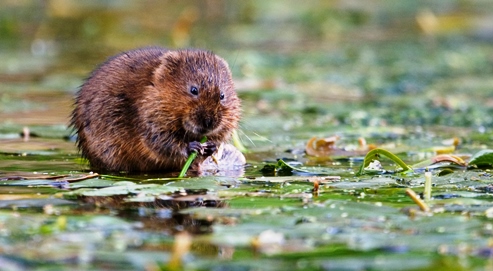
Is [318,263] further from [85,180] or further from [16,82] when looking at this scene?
[16,82]

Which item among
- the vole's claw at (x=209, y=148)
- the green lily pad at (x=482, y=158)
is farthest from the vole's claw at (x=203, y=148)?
the green lily pad at (x=482, y=158)

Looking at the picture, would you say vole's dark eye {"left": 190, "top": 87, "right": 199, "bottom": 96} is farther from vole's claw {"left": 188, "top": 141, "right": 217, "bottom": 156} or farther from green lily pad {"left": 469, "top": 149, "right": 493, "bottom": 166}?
green lily pad {"left": 469, "top": 149, "right": 493, "bottom": 166}

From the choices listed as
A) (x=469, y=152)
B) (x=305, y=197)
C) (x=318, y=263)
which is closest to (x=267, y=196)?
(x=305, y=197)

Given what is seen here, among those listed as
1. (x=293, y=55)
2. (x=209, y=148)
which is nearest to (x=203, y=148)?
(x=209, y=148)

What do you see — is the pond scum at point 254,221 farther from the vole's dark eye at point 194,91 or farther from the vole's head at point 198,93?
the vole's dark eye at point 194,91

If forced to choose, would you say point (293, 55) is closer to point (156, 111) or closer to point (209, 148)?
point (156, 111)

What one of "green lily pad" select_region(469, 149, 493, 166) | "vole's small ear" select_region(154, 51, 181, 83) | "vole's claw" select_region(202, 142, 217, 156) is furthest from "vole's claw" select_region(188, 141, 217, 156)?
"green lily pad" select_region(469, 149, 493, 166)

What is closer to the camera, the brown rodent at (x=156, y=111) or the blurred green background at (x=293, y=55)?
the brown rodent at (x=156, y=111)
